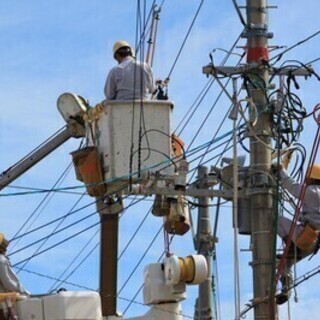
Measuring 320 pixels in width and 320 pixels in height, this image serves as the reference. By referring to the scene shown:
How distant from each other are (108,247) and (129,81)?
2.25m

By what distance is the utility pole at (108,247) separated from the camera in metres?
21.9

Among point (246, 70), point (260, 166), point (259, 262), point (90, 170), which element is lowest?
point (259, 262)

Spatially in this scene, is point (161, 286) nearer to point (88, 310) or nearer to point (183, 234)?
point (88, 310)

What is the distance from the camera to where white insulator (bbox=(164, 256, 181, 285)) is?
1847 centimetres

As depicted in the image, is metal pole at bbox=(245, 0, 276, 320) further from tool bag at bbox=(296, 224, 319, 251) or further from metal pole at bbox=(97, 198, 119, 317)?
metal pole at bbox=(97, 198, 119, 317)

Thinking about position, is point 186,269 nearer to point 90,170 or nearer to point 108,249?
point 90,170

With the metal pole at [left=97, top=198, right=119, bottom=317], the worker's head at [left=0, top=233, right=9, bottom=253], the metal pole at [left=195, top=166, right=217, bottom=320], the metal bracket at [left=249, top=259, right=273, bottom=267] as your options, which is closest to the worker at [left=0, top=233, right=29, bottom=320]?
the worker's head at [left=0, top=233, right=9, bottom=253]

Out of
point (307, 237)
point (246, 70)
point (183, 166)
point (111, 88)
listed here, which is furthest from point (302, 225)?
point (111, 88)

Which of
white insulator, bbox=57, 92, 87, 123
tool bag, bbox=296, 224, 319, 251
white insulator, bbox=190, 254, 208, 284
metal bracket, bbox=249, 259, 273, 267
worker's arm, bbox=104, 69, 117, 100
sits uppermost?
white insulator, bbox=57, 92, 87, 123

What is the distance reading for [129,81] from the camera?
21.5 meters

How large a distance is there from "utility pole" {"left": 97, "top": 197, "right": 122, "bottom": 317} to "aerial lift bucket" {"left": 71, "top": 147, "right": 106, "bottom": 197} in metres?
0.42

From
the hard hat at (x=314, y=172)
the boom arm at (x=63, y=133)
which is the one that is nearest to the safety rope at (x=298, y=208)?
the hard hat at (x=314, y=172)

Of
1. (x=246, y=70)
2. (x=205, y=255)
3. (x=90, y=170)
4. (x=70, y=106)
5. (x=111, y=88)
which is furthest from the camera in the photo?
(x=205, y=255)

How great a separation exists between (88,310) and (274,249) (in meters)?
2.80
